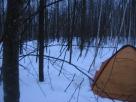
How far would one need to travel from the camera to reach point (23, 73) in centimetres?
1101

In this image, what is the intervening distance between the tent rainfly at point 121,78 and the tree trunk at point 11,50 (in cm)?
635

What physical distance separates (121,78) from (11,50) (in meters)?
6.85

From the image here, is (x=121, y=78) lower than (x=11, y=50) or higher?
→ lower

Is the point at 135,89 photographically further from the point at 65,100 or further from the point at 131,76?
the point at 65,100

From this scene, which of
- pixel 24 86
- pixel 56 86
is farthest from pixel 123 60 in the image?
pixel 24 86

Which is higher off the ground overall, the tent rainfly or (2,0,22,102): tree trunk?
(2,0,22,102): tree trunk

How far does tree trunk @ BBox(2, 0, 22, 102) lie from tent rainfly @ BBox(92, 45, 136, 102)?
6.35m

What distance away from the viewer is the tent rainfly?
29.4ft

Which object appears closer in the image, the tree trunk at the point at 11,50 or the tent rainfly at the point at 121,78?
the tree trunk at the point at 11,50

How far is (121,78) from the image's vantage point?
912 centimetres

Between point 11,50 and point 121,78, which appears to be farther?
point 121,78

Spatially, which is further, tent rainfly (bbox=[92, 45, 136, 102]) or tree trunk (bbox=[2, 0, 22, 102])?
tent rainfly (bbox=[92, 45, 136, 102])

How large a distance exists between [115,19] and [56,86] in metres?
24.3

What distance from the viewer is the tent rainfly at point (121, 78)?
29.4 ft
